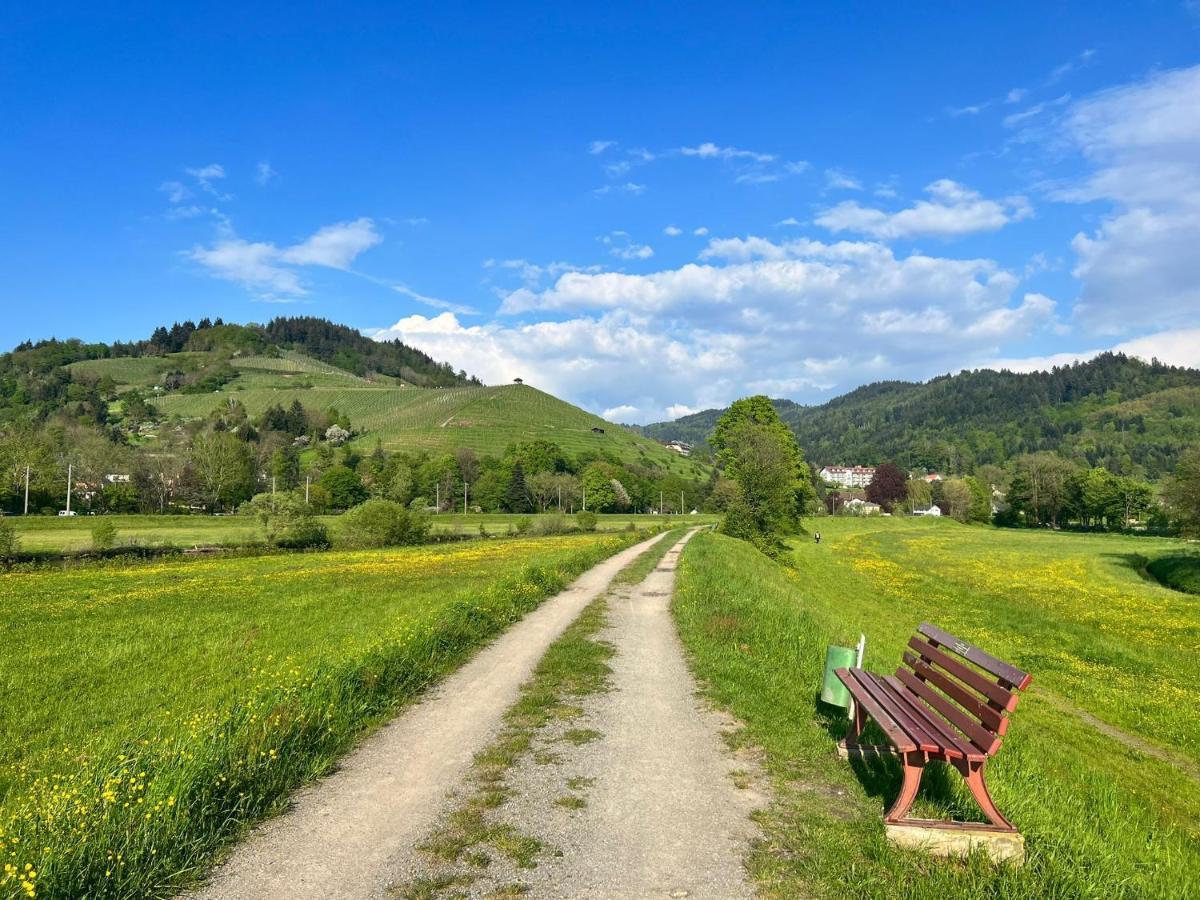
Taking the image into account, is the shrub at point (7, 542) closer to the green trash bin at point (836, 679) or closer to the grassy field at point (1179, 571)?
the green trash bin at point (836, 679)

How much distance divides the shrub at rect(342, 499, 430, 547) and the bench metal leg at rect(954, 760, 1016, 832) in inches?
2114

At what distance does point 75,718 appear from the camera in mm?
10883

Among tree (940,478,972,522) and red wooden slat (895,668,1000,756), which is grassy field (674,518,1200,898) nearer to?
red wooden slat (895,668,1000,756)

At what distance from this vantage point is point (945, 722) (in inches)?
252

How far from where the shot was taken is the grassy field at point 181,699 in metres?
5.02

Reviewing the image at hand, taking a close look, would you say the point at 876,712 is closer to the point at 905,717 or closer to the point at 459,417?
the point at 905,717

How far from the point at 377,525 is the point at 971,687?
52.9 metres

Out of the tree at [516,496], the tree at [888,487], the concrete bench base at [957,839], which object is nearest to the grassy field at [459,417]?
the tree at [516,496]

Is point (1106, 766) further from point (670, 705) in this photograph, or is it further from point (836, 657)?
point (670, 705)

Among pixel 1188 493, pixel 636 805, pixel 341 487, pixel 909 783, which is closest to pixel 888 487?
pixel 1188 493

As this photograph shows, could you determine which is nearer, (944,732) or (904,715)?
(944,732)

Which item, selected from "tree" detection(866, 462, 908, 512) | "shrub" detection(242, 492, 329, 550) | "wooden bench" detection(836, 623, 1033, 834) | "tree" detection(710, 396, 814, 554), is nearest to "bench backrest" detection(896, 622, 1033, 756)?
"wooden bench" detection(836, 623, 1033, 834)

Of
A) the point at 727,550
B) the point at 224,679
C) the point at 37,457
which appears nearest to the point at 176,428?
the point at 37,457

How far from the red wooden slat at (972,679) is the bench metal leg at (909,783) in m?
0.80
